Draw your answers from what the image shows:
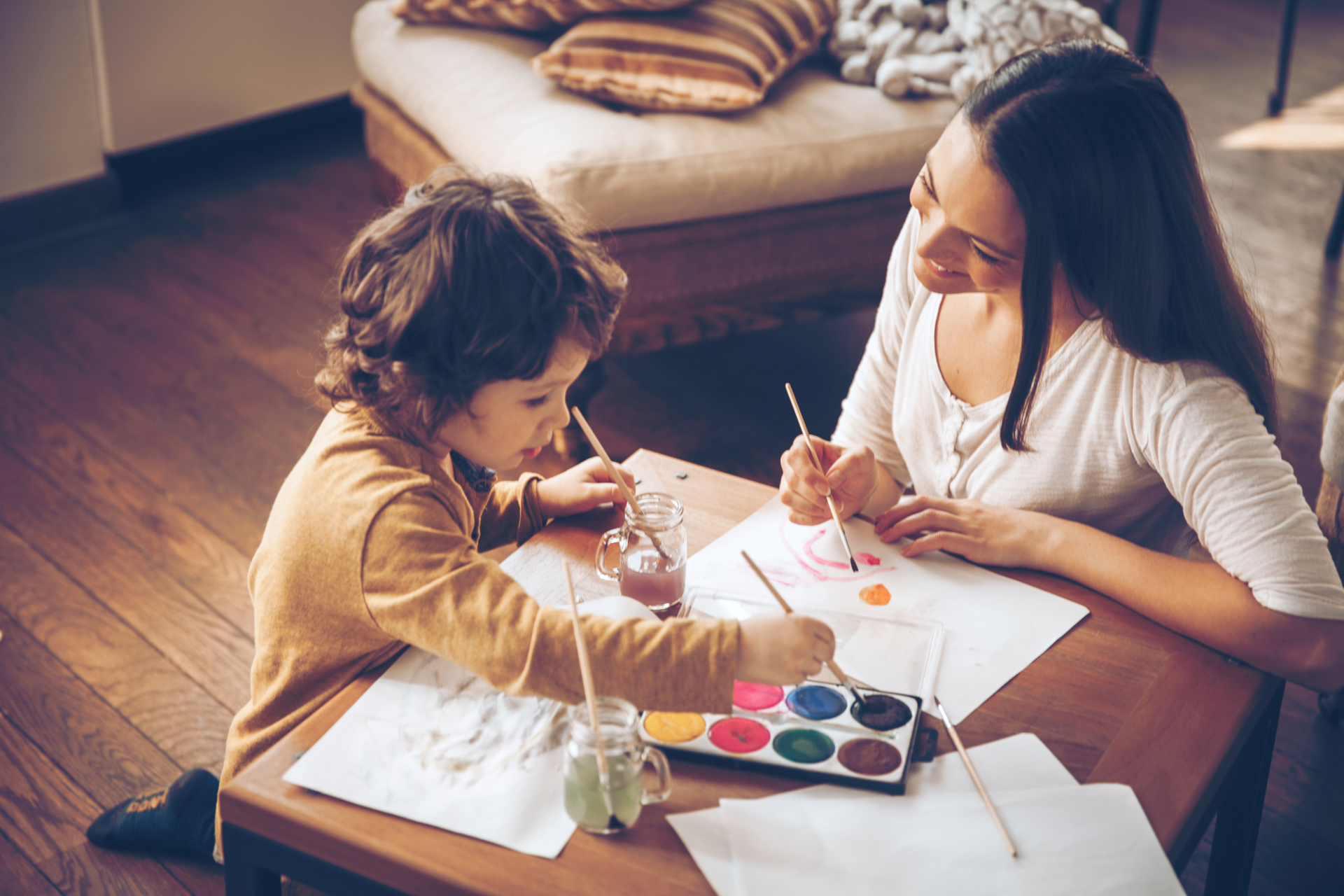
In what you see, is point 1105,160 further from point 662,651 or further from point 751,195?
point 751,195

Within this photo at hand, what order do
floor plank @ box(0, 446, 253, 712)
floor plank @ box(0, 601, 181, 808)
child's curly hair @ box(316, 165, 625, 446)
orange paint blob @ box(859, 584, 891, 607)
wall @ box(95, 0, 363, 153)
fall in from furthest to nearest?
wall @ box(95, 0, 363, 153) → floor plank @ box(0, 446, 253, 712) → floor plank @ box(0, 601, 181, 808) → orange paint blob @ box(859, 584, 891, 607) → child's curly hair @ box(316, 165, 625, 446)

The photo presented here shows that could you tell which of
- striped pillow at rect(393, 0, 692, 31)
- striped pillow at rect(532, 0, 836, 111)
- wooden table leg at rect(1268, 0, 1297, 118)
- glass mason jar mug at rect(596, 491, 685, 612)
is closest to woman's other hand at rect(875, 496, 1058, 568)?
glass mason jar mug at rect(596, 491, 685, 612)

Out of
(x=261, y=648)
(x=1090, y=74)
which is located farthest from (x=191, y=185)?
(x=1090, y=74)

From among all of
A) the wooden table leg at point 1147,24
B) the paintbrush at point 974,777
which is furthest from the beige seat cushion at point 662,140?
the wooden table leg at point 1147,24

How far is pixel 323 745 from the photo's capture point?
2.59ft

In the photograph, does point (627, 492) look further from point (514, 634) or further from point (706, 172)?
point (706, 172)

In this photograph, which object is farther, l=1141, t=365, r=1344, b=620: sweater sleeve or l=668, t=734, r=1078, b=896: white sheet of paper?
l=1141, t=365, r=1344, b=620: sweater sleeve

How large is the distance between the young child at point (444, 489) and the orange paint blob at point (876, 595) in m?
0.19

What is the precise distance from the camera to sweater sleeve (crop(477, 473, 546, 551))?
3.67 feet

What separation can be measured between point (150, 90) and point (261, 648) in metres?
2.45

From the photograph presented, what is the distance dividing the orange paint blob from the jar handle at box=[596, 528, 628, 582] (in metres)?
0.21

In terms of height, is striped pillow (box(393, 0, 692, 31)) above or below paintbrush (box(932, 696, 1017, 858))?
above

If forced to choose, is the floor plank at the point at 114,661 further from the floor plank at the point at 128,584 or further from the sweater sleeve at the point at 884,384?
the sweater sleeve at the point at 884,384

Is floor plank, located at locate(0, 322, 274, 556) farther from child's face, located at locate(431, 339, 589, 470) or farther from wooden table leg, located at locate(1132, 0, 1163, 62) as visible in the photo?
wooden table leg, located at locate(1132, 0, 1163, 62)
